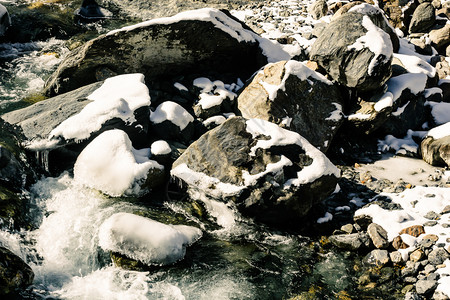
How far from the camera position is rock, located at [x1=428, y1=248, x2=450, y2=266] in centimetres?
615

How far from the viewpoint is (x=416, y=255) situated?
20.8 ft

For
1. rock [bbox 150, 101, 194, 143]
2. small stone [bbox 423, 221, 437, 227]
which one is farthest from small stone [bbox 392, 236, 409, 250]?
rock [bbox 150, 101, 194, 143]

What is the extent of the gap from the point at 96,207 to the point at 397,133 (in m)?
7.23

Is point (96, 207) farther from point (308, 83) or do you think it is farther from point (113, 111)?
point (308, 83)

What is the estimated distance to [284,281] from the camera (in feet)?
20.4

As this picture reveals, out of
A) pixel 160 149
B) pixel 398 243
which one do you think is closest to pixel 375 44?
pixel 398 243

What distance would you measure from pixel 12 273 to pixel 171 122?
4.47 metres

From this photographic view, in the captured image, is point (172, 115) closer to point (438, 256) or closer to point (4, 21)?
point (438, 256)

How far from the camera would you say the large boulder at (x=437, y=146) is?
866 centimetres

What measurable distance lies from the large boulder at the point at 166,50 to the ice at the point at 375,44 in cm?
221

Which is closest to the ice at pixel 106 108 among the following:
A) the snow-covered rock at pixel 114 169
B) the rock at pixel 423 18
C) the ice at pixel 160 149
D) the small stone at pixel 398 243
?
the snow-covered rock at pixel 114 169

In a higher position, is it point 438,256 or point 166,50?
point 166,50

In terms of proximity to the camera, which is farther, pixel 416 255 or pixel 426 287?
pixel 416 255

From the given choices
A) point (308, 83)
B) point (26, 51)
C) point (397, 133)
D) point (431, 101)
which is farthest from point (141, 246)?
point (26, 51)
